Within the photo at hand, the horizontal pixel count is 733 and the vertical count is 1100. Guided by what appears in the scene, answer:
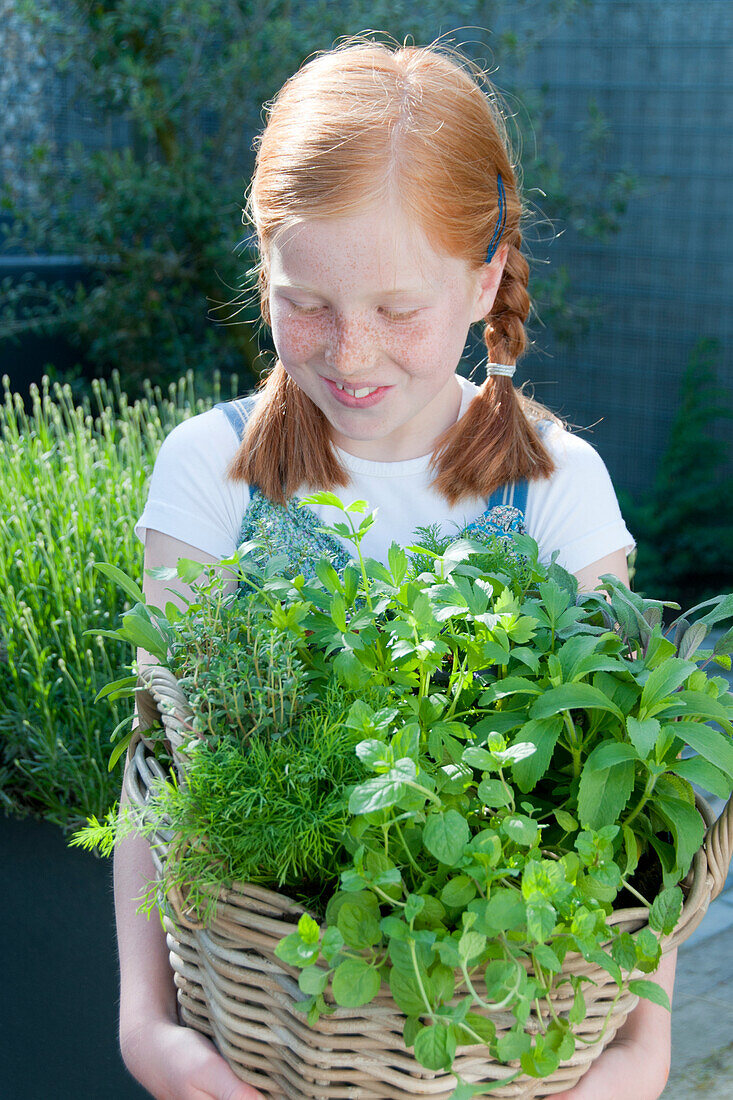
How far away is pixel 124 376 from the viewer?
5105 millimetres

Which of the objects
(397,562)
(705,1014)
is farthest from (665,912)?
(705,1014)

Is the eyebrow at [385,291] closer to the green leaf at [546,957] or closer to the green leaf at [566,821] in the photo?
the green leaf at [566,821]

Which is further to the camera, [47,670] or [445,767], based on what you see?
[47,670]

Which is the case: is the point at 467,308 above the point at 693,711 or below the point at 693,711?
above

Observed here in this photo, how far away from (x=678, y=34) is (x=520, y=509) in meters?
4.68

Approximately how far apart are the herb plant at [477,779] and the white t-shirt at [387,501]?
460mm

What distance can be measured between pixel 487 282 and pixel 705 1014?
1.69m

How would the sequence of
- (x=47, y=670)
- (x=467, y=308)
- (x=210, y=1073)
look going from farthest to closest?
(x=47, y=670) → (x=467, y=308) → (x=210, y=1073)

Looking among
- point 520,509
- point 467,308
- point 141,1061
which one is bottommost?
point 141,1061

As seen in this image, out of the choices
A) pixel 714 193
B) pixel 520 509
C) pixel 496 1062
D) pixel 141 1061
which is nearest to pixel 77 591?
pixel 520 509

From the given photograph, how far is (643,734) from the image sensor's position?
83 cm

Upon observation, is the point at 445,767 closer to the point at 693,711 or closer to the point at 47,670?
the point at 693,711

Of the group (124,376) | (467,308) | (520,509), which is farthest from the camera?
(124,376)

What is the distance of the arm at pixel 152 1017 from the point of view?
958 mm
